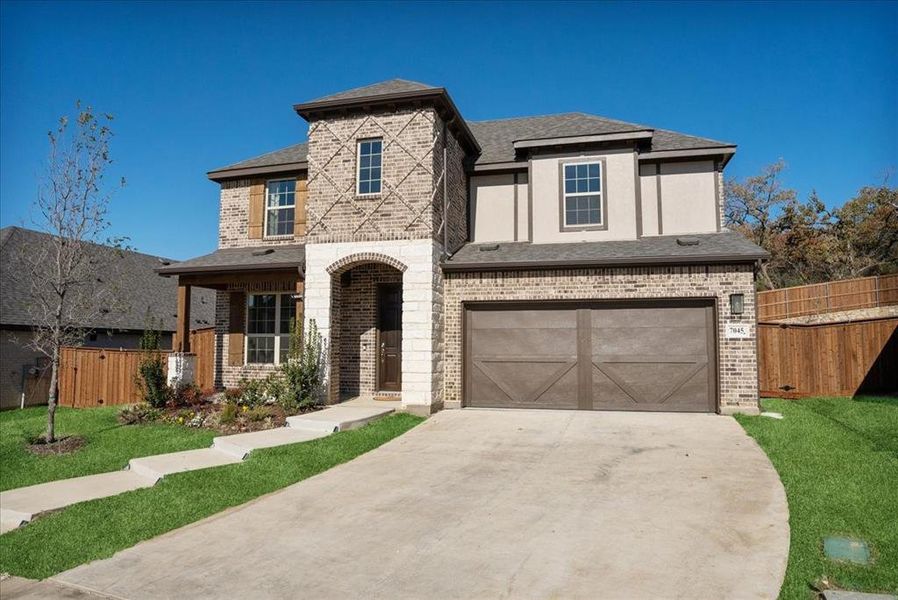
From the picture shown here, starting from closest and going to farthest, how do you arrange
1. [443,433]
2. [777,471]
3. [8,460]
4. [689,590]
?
[689,590]
[777,471]
[8,460]
[443,433]

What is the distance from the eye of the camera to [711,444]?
28.2 feet

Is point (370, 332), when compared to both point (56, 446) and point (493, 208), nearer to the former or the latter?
point (493, 208)

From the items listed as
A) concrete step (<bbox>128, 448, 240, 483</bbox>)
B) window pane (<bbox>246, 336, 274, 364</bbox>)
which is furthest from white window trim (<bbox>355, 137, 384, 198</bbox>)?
concrete step (<bbox>128, 448, 240, 483</bbox>)

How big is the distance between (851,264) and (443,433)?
30.5 m

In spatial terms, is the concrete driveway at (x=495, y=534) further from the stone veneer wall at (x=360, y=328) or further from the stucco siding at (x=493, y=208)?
the stucco siding at (x=493, y=208)

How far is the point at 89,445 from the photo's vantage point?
951 centimetres

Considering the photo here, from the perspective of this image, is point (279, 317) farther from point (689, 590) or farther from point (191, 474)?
point (689, 590)

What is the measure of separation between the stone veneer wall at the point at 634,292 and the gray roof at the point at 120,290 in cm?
997

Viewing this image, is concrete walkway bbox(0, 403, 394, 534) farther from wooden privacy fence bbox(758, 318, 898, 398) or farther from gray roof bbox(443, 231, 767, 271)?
wooden privacy fence bbox(758, 318, 898, 398)

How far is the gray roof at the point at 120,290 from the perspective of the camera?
18.5 metres

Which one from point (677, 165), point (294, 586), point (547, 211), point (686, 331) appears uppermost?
point (677, 165)

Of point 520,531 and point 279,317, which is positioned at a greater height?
point 279,317

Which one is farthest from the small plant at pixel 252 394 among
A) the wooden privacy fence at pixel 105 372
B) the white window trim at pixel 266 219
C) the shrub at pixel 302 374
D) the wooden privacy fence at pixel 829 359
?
the wooden privacy fence at pixel 829 359

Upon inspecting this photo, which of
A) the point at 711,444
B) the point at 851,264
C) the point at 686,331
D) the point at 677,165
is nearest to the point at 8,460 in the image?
the point at 711,444
